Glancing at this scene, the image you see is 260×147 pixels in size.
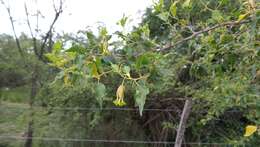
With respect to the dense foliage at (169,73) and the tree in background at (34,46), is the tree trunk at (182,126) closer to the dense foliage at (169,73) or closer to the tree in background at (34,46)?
the dense foliage at (169,73)

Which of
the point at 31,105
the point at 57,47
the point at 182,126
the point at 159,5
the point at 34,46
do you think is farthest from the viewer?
the point at 34,46

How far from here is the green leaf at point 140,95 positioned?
508 mm

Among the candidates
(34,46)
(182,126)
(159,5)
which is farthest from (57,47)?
(34,46)

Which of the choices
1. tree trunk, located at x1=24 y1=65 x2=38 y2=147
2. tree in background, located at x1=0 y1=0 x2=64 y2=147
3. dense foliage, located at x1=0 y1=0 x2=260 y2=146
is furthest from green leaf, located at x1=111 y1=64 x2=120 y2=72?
tree in background, located at x1=0 y1=0 x2=64 y2=147

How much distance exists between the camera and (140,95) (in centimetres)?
52

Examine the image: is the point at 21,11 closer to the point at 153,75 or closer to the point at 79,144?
the point at 79,144

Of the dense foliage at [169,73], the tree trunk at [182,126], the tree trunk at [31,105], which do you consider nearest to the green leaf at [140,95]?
the dense foliage at [169,73]

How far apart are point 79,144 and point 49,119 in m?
0.41

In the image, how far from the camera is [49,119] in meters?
3.46

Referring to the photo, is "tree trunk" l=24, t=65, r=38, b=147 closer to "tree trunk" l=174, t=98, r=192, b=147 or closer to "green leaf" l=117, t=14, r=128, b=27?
"tree trunk" l=174, t=98, r=192, b=147

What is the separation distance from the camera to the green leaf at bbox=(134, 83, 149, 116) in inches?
20.0

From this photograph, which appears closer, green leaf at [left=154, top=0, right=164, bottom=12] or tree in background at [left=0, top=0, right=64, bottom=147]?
green leaf at [left=154, top=0, right=164, bottom=12]

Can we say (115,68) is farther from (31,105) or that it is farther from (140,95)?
(31,105)

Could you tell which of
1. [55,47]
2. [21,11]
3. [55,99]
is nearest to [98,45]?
[55,47]
